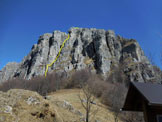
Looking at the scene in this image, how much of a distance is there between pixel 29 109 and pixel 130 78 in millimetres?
48278

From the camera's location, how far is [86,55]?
8038cm

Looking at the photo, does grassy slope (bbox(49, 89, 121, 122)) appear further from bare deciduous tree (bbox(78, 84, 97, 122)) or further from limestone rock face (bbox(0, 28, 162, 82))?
limestone rock face (bbox(0, 28, 162, 82))

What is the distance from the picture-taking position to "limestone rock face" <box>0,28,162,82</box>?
2591 inches

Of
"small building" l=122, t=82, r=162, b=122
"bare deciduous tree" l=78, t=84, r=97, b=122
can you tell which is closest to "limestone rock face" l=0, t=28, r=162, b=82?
"bare deciduous tree" l=78, t=84, r=97, b=122

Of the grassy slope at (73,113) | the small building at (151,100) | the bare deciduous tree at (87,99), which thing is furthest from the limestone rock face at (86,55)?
the small building at (151,100)

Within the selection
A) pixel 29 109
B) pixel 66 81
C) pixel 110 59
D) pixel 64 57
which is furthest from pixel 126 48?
pixel 29 109

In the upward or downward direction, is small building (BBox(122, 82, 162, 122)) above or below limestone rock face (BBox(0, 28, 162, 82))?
below

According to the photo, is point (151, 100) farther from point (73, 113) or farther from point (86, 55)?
point (86, 55)

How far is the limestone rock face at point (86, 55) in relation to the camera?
216 ft

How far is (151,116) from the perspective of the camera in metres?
5.84

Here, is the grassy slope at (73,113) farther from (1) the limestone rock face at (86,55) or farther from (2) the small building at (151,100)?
(1) the limestone rock face at (86,55)

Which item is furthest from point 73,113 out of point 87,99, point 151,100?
point 151,100

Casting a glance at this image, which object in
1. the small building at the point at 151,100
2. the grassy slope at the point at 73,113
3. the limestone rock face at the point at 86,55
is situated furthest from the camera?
the limestone rock face at the point at 86,55

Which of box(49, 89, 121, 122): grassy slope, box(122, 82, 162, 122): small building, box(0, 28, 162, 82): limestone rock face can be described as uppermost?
box(0, 28, 162, 82): limestone rock face
